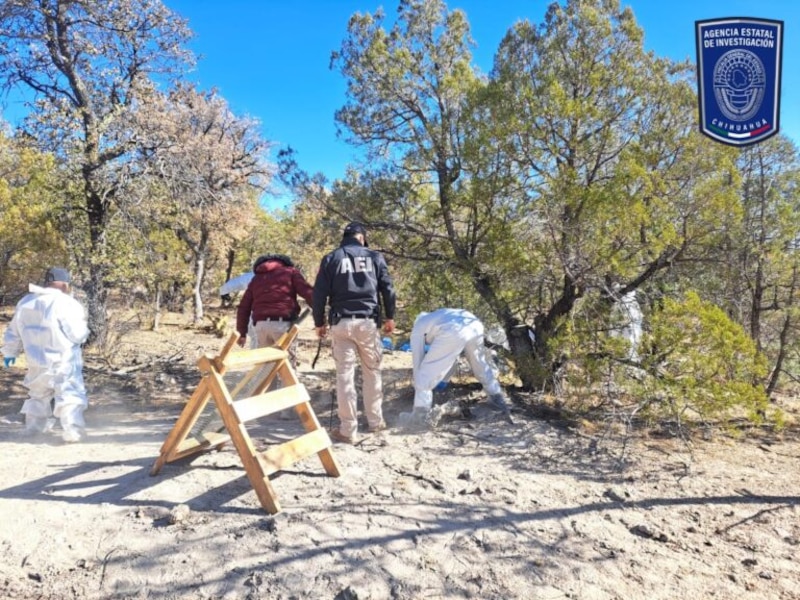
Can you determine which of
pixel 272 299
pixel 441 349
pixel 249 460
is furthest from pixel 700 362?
→ pixel 272 299

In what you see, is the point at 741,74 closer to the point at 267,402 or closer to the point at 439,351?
the point at 439,351

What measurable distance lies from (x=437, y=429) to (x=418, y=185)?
9.65ft

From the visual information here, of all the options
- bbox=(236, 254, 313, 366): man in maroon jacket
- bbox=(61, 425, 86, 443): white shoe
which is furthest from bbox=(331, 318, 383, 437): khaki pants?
bbox=(61, 425, 86, 443): white shoe

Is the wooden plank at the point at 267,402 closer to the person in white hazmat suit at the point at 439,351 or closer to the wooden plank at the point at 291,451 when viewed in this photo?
the wooden plank at the point at 291,451

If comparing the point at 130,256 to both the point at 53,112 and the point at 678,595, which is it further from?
the point at 678,595

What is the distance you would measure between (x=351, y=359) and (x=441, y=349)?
0.96 m

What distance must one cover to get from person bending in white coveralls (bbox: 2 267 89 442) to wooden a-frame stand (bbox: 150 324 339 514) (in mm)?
1514

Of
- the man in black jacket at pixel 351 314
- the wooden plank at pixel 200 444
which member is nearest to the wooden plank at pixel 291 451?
the wooden plank at pixel 200 444

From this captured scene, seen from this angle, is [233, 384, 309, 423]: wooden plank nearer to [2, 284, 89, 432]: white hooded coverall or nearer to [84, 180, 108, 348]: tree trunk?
[2, 284, 89, 432]: white hooded coverall

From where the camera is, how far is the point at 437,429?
480 centimetres

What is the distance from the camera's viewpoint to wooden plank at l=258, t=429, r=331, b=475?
3029mm

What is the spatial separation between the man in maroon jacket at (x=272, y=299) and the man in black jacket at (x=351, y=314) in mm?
604

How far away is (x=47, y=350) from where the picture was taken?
4434 mm

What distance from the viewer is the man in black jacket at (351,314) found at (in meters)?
4.28
